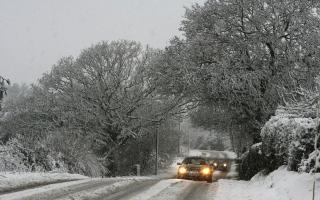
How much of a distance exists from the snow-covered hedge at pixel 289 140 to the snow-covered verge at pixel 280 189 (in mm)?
465

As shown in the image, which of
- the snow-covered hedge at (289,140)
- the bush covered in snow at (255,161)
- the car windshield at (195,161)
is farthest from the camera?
the car windshield at (195,161)

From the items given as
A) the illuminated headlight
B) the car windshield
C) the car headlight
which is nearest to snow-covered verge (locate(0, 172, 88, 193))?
the illuminated headlight

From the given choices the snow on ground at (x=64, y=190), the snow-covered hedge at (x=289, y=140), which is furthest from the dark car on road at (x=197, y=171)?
the snow on ground at (x=64, y=190)

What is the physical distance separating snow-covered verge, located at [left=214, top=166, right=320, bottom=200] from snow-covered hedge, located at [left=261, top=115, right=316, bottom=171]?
47cm

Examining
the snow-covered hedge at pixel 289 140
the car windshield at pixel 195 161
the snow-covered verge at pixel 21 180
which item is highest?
the snow-covered hedge at pixel 289 140

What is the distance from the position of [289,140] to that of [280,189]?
2.91m

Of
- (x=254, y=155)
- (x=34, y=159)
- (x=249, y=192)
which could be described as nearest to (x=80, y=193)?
(x=249, y=192)

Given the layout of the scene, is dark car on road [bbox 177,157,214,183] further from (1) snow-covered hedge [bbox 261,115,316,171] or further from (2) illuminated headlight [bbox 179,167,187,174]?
(1) snow-covered hedge [bbox 261,115,316,171]

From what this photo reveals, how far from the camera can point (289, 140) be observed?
1808cm

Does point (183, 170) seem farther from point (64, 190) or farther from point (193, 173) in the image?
point (64, 190)

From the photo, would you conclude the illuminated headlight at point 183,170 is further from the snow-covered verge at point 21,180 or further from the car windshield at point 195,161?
the snow-covered verge at point 21,180

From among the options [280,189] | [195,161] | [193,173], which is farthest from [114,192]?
[195,161]

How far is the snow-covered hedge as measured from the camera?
1690 centimetres

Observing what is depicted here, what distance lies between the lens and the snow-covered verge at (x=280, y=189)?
1398 centimetres
